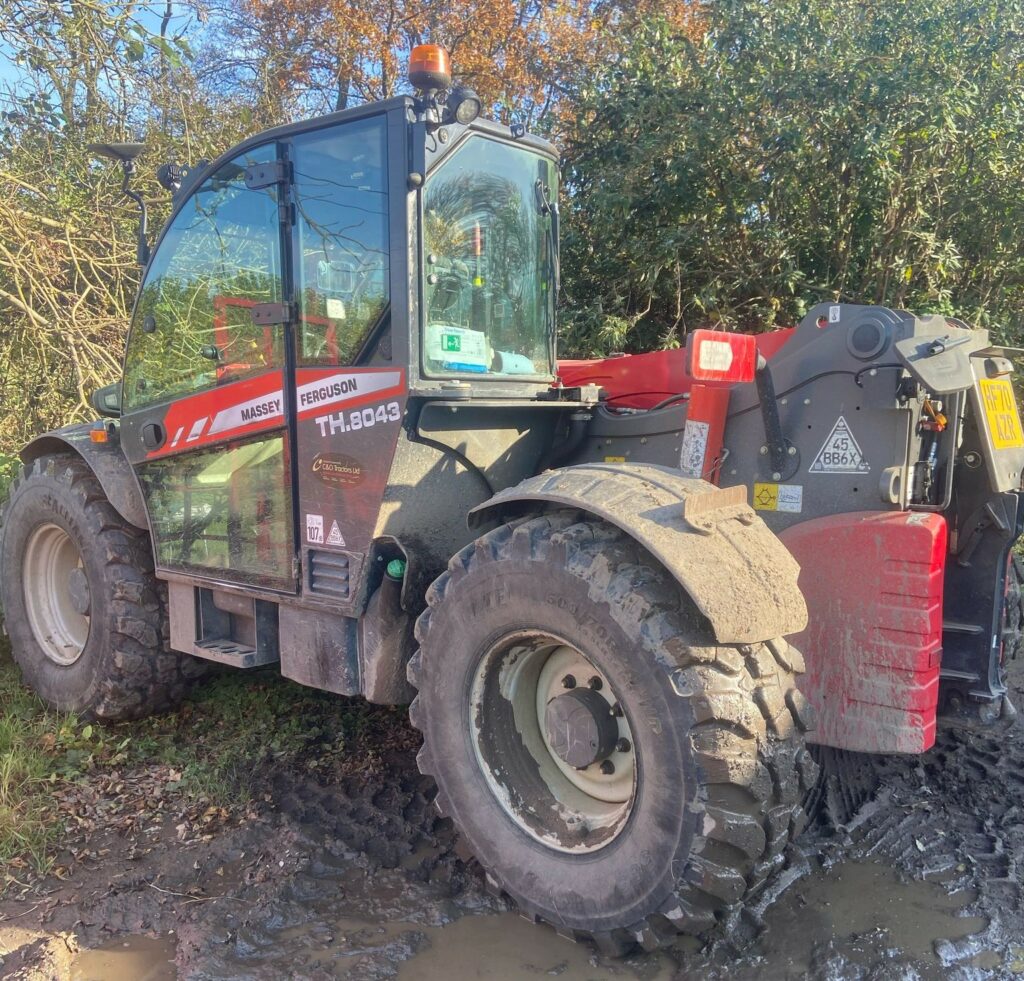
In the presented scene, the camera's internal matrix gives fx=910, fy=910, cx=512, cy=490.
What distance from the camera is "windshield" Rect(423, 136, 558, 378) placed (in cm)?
312

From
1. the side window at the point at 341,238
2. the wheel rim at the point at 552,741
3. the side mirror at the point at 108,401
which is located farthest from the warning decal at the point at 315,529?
the side mirror at the point at 108,401

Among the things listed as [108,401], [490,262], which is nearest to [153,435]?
[108,401]

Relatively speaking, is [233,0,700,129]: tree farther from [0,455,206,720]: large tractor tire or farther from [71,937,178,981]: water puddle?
[71,937,178,981]: water puddle

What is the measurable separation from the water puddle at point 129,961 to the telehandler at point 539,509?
0.91m

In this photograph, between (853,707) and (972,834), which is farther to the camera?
(972,834)

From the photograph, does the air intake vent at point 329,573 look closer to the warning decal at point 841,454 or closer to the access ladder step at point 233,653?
the access ladder step at point 233,653

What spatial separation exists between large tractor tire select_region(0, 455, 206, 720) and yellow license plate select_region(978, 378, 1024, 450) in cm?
352

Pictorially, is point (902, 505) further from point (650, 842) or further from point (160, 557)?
point (160, 557)

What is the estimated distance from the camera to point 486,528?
3.15m

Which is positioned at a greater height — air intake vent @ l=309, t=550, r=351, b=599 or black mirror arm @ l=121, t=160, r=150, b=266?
black mirror arm @ l=121, t=160, r=150, b=266

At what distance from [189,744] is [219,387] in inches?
67.4

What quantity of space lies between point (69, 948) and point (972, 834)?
9.41 ft

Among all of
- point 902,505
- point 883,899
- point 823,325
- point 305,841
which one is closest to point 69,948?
point 305,841

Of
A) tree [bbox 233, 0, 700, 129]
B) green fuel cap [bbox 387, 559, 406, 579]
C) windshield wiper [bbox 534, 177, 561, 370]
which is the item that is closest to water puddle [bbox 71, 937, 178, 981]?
green fuel cap [bbox 387, 559, 406, 579]
